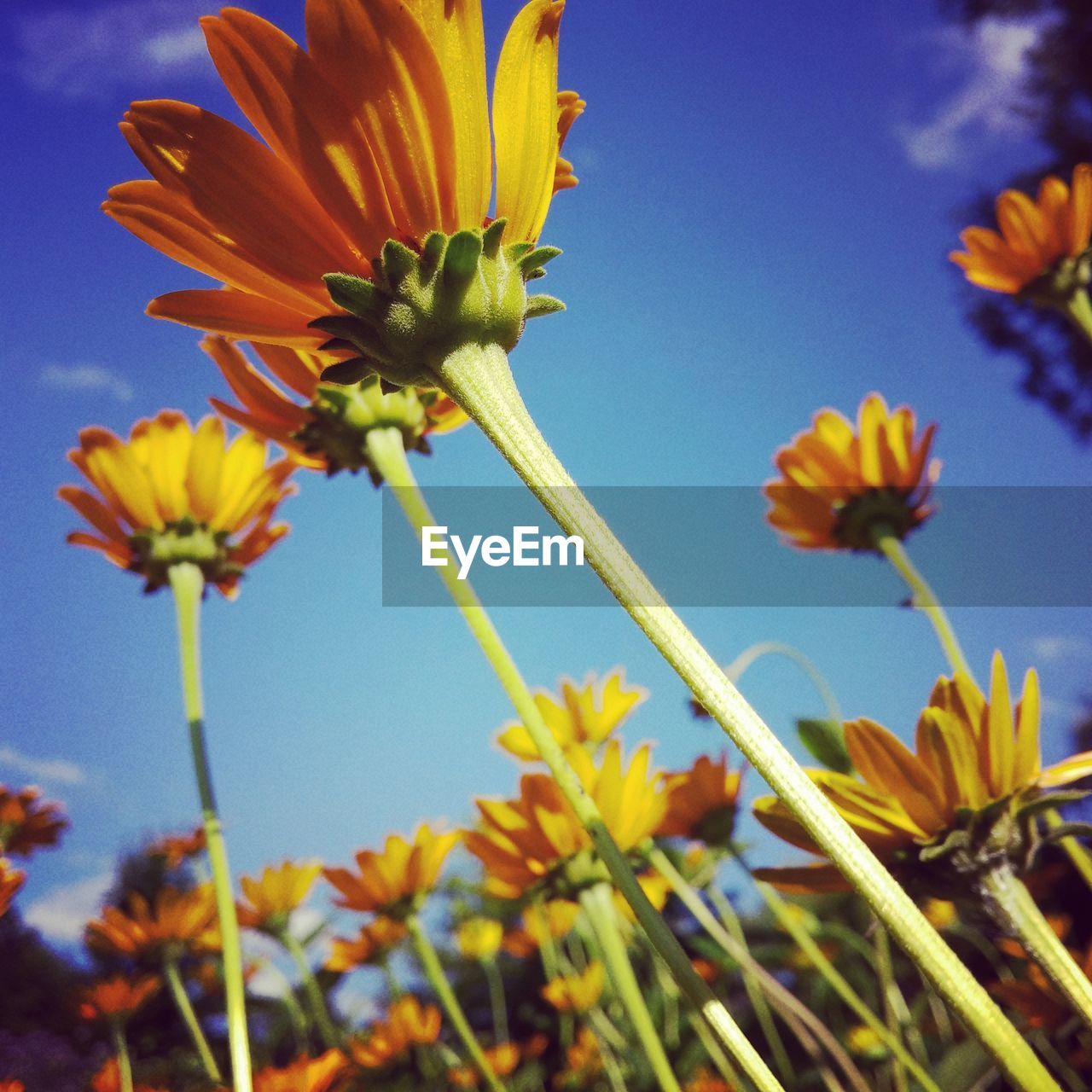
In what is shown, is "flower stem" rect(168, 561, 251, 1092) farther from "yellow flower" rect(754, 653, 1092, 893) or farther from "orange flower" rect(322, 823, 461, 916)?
"orange flower" rect(322, 823, 461, 916)

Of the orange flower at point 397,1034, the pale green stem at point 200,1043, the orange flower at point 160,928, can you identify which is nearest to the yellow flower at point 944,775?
the pale green stem at point 200,1043

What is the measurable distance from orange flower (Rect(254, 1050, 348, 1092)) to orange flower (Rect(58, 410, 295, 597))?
0.35 meters

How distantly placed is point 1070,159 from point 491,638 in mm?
4908

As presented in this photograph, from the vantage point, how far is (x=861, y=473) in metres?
0.95

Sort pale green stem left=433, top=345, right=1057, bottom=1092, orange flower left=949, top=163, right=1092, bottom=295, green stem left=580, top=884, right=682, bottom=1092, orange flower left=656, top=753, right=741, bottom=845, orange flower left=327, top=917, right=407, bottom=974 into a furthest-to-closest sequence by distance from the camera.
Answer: orange flower left=327, top=917, right=407, bottom=974
orange flower left=949, top=163, right=1092, bottom=295
orange flower left=656, top=753, right=741, bottom=845
green stem left=580, top=884, right=682, bottom=1092
pale green stem left=433, top=345, right=1057, bottom=1092

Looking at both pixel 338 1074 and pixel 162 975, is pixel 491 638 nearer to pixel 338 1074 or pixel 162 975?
pixel 338 1074

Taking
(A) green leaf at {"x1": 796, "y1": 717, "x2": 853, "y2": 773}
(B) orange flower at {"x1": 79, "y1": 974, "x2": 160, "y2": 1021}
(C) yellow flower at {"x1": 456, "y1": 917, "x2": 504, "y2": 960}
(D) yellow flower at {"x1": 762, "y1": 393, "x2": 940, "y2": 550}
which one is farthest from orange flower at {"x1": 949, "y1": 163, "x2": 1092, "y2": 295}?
(C) yellow flower at {"x1": 456, "y1": 917, "x2": 504, "y2": 960}

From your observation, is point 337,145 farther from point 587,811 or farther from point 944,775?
point 944,775

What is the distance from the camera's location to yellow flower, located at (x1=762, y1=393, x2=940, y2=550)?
3.11ft

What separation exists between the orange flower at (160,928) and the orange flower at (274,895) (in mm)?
137

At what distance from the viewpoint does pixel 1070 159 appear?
13.1 feet

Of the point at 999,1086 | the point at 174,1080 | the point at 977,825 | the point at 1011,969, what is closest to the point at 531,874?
the point at 174,1080

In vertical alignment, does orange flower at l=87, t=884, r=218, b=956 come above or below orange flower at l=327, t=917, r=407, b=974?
above

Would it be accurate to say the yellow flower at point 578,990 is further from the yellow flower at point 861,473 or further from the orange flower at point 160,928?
the yellow flower at point 861,473
